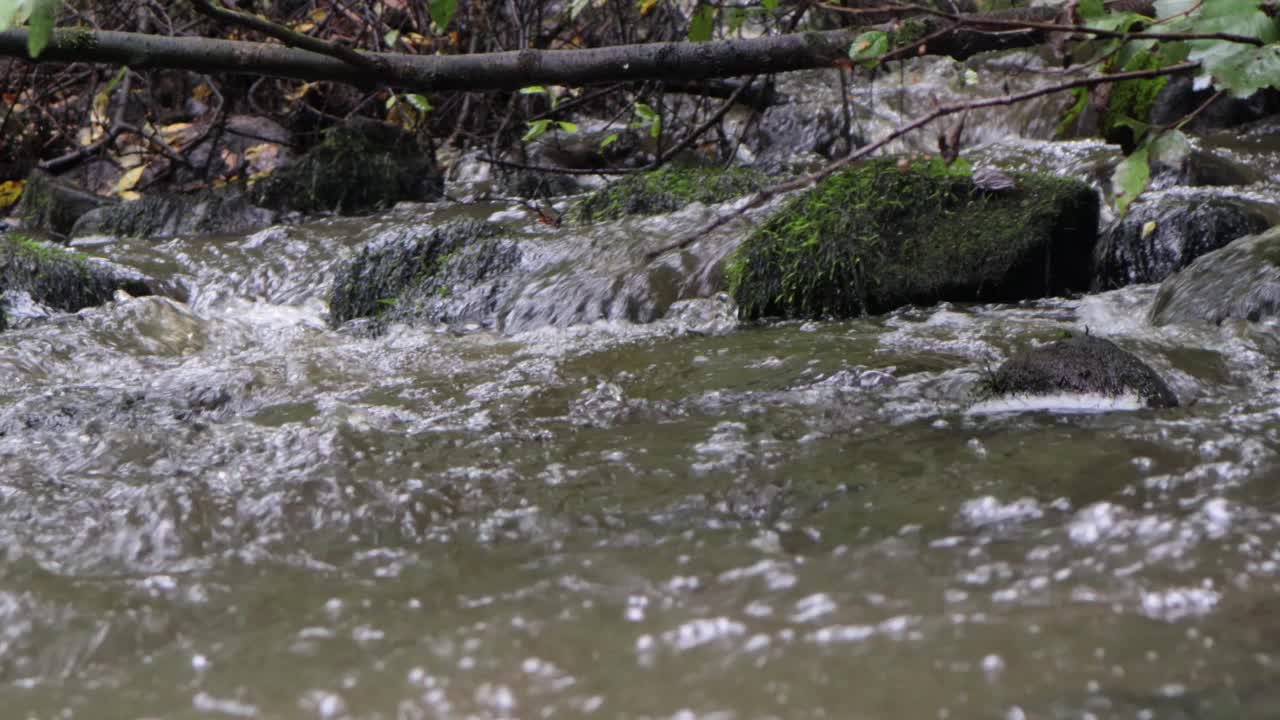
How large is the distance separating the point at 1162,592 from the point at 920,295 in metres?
3.06

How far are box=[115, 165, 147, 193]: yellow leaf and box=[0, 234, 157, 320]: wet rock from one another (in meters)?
3.57

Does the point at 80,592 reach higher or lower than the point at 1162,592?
lower

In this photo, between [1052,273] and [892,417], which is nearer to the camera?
[892,417]

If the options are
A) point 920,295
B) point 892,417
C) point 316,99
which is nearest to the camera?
point 892,417

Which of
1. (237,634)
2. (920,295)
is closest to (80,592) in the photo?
(237,634)

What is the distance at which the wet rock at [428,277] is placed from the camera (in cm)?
579

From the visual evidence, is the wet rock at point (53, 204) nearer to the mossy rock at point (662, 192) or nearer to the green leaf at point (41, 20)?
the mossy rock at point (662, 192)

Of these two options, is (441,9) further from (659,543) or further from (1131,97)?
(1131,97)

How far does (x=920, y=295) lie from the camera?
4.88 meters

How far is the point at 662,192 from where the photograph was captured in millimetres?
6879

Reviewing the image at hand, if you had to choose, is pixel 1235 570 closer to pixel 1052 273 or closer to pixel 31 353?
pixel 1052 273

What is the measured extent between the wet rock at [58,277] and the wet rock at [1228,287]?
17.8 ft

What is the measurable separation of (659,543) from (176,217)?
7387 millimetres

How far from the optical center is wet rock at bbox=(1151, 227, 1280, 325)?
4.11 meters
